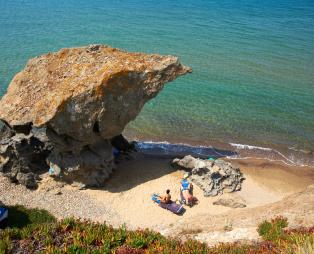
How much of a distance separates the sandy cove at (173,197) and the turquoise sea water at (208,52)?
575 centimetres

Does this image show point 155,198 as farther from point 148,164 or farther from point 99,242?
point 99,242

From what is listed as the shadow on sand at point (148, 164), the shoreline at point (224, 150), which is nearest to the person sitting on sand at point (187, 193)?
the shadow on sand at point (148, 164)

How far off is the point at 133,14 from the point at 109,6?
9.27 metres

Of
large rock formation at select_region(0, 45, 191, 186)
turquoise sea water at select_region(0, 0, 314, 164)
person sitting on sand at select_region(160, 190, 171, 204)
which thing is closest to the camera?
large rock formation at select_region(0, 45, 191, 186)

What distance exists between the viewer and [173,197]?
76.4 ft

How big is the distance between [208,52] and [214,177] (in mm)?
30225

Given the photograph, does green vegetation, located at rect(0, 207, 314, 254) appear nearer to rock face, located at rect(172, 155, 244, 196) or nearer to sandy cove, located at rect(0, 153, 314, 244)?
sandy cove, located at rect(0, 153, 314, 244)

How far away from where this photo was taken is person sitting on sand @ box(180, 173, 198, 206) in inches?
890

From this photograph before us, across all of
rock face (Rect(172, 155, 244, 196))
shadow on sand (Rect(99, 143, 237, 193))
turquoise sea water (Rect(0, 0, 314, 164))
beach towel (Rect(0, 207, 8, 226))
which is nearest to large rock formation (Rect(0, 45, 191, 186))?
shadow on sand (Rect(99, 143, 237, 193))

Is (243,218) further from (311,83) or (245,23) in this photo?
(245,23)

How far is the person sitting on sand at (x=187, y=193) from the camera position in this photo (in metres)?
22.6

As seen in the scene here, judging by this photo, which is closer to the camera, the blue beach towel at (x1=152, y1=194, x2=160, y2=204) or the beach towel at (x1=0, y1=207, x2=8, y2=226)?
the beach towel at (x1=0, y1=207, x2=8, y2=226)

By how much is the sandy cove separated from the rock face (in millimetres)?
418

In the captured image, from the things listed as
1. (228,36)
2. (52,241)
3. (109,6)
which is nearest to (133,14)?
(109,6)
